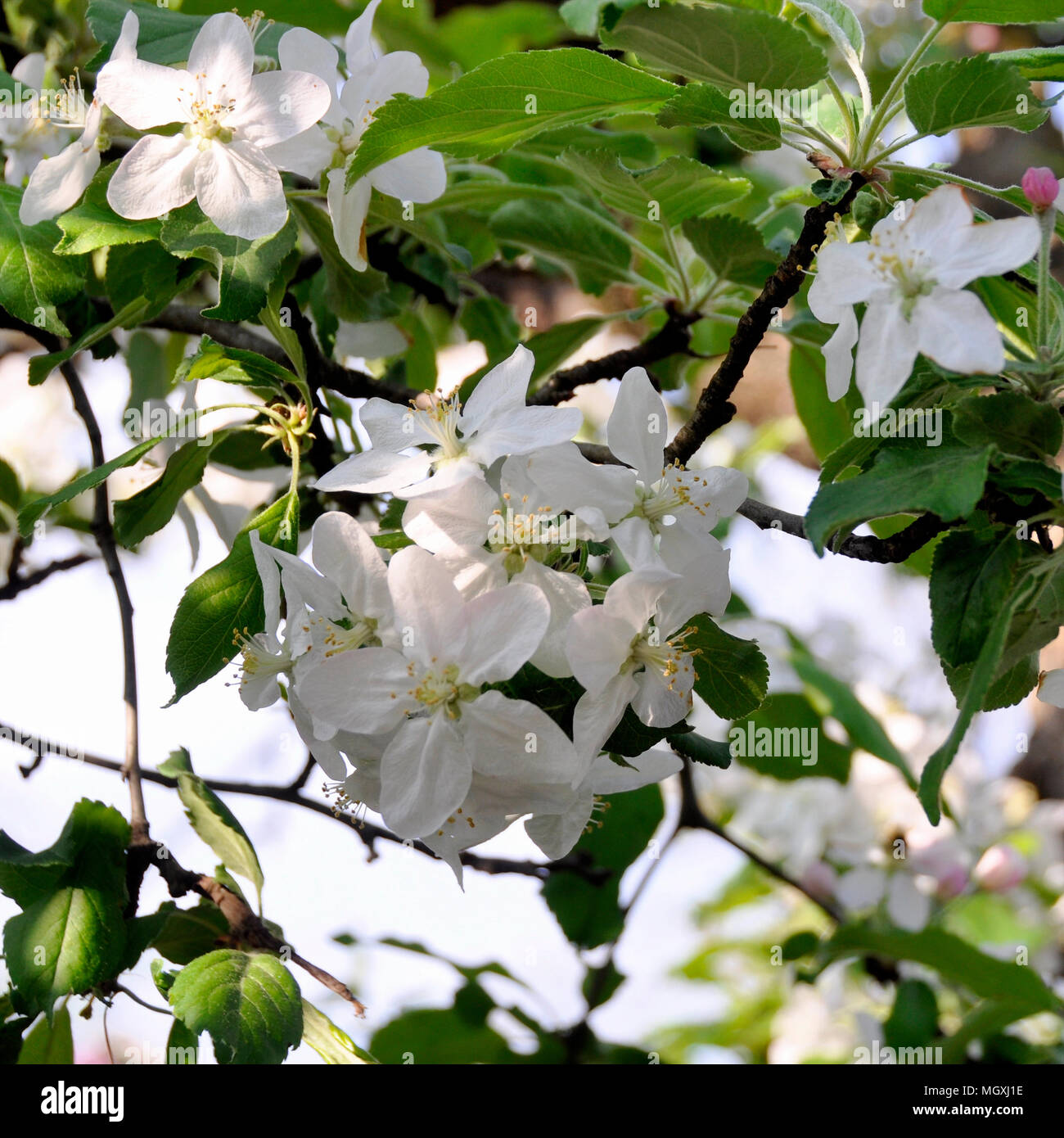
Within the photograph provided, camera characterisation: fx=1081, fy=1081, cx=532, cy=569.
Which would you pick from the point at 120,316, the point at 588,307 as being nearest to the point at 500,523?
the point at 120,316

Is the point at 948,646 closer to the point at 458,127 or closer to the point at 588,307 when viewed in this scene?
the point at 458,127

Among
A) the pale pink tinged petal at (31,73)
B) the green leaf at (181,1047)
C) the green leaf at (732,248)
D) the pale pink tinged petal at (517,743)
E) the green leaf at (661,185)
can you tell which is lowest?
the green leaf at (181,1047)

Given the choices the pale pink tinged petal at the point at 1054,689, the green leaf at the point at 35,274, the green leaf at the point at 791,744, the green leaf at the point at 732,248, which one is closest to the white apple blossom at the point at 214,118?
the green leaf at the point at 35,274

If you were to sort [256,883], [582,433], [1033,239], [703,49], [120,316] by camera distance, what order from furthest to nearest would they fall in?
[582,433], [256,883], [120,316], [703,49], [1033,239]

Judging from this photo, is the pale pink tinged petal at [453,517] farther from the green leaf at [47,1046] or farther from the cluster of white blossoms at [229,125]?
the green leaf at [47,1046]

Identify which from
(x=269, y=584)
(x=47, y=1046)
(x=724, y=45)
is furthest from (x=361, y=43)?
(x=47, y=1046)

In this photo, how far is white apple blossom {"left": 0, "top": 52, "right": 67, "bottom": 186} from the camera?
91 cm

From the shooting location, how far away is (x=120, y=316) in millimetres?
758

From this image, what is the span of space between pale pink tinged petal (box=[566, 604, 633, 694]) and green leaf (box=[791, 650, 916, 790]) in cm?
104

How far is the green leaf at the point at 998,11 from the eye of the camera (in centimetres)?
70

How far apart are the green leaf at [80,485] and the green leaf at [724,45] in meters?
0.40

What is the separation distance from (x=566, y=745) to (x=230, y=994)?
0.34 metres

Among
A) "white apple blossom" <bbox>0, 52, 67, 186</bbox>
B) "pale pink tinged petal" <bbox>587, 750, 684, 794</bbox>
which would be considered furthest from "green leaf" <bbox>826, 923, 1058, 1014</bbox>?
"white apple blossom" <bbox>0, 52, 67, 186</bbox>

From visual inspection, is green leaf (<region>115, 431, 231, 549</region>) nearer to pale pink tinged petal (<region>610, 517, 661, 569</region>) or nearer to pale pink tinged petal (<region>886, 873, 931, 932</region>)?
pale pink tinged petal (<region>610, 517, 661, 569</region>)
